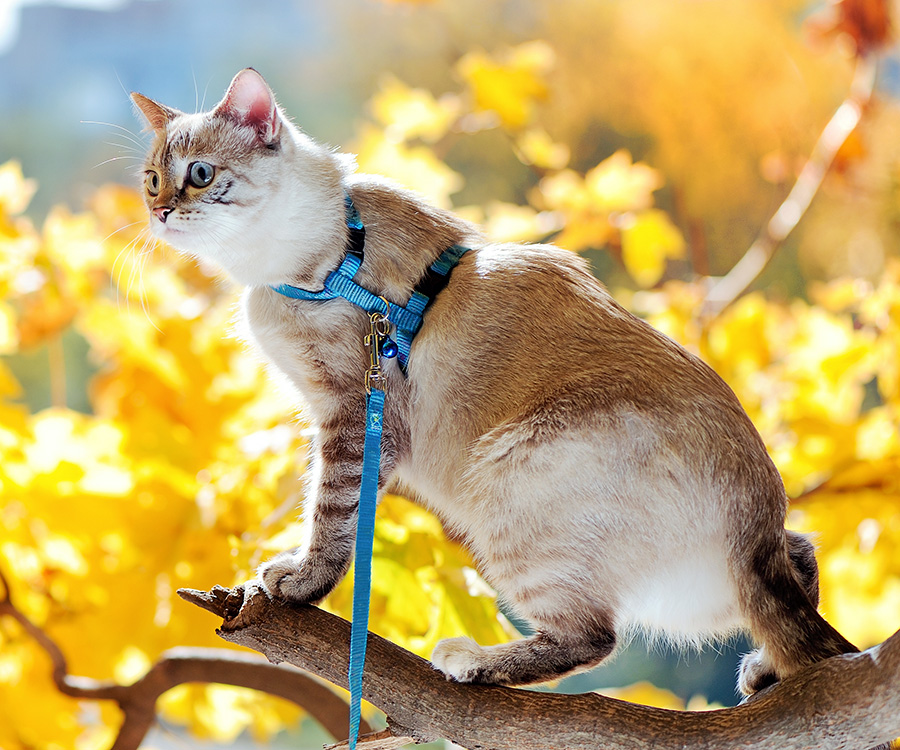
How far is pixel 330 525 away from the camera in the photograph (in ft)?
2.39

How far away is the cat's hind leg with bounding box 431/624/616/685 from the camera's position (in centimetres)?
66

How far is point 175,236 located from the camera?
73 centimetres

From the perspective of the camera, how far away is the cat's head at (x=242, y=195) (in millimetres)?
732

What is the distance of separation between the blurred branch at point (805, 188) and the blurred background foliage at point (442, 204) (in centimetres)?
3

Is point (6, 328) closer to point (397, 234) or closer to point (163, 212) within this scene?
point (163, 212)

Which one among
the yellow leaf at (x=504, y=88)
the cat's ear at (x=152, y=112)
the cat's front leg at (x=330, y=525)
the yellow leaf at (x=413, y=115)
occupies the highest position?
the yellow leaf at (x=504, y=88)

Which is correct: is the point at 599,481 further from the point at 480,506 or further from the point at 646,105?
the point at 646,105

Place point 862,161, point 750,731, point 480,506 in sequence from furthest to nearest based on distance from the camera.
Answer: point 862,161 < point 480,506 < point 750,731

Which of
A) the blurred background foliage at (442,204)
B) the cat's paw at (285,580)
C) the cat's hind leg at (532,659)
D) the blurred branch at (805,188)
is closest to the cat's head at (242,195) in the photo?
the blurred background foliage at (442,204)

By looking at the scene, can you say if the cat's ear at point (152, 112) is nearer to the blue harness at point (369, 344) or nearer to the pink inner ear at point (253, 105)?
the pink inner ear at point (253, 105)

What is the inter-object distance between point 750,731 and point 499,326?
0.39 m

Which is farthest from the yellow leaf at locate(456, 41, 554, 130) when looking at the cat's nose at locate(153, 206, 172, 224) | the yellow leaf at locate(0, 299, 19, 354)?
the yellow leaf at locate(0, 299, 19, 354)

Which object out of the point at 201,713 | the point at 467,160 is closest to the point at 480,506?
the point at 201,713

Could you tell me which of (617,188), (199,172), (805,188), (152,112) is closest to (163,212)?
(199,172)
